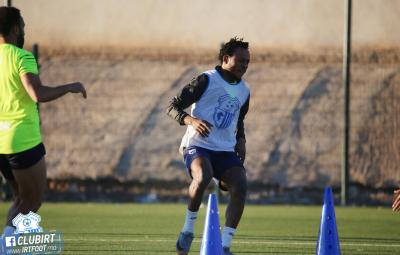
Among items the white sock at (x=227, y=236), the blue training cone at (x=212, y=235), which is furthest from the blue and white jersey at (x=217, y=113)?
the blue training cone at (x=212, y=235)

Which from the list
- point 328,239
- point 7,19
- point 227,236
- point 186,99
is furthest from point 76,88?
point 328,239

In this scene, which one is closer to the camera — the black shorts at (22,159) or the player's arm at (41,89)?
the player's arm at (41,89)

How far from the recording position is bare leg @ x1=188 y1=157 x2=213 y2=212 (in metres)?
10.3

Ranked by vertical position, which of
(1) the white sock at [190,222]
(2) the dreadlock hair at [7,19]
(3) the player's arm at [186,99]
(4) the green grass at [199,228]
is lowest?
(4) the green grass at [199,228]

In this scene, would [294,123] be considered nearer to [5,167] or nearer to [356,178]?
[356,178]

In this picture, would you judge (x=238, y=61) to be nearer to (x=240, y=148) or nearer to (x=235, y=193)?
(x=240, y=148)

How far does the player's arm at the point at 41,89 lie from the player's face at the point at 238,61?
2744 mm

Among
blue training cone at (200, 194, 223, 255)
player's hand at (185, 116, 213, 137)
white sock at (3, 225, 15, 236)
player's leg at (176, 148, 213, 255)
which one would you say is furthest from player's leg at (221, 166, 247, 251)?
white sock at (3, 225, 15, 236)

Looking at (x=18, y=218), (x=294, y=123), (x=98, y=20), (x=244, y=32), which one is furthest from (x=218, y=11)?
(x=18, y=218)

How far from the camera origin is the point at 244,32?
25.3 m

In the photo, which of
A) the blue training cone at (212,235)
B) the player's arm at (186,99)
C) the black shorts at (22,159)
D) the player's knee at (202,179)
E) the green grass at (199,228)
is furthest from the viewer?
the green grass at (199,228)

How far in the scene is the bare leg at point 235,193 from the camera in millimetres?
10320

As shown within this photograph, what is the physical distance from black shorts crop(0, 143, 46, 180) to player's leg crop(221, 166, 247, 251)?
240 cm

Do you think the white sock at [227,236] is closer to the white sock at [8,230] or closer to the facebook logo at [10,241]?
the facebook logo at [10,241]
